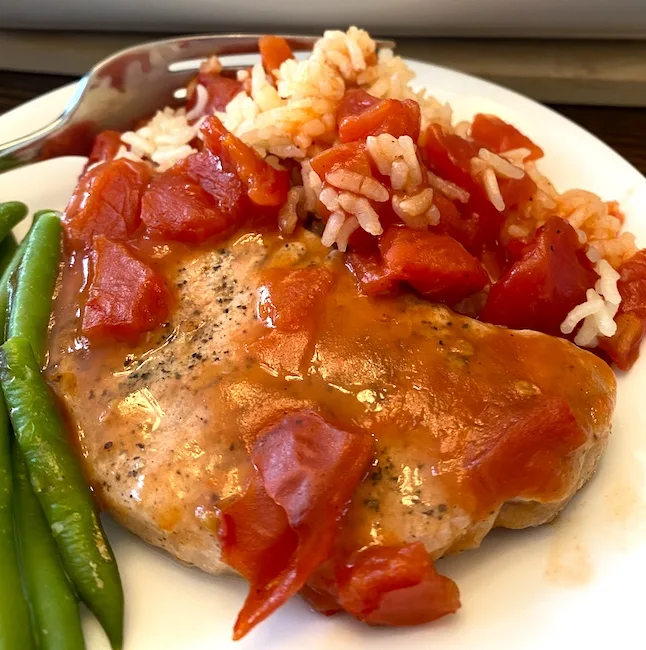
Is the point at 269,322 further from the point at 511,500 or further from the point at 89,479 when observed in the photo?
the point at 511,500

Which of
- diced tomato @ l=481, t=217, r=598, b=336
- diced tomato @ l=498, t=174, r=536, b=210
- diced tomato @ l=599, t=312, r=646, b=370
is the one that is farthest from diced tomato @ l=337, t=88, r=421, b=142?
diced tomato @ l=599, t=312, r=646, b=370

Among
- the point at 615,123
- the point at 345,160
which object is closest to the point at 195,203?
the point at 345,160

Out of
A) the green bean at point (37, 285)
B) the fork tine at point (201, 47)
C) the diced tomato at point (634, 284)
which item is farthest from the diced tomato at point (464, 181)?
the green bean at point (37, 285)

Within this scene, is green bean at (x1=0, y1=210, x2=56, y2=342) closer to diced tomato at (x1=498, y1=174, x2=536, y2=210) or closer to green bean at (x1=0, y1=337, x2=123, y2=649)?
green bean at (x1=0, y1=337, x2=123, y2=649)

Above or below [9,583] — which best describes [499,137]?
above

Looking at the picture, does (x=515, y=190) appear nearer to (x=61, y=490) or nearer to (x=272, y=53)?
(x=272, y=53)

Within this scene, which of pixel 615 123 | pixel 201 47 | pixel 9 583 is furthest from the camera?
pixel 615 123
